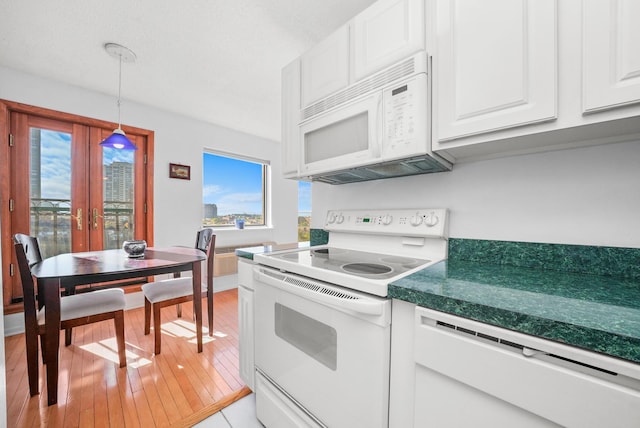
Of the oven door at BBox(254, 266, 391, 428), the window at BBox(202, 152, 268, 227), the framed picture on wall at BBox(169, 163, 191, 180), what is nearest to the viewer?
the oven door at BBox(254, 266, 391, 428)

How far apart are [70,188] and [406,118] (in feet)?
11.2

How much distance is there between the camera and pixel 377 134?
1.17 metres

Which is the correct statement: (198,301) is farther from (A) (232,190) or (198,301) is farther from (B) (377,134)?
(A) (232,190)

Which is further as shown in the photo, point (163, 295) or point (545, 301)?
point (163, 295)

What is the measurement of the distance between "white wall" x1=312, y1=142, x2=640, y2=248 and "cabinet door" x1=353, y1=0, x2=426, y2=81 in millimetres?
630

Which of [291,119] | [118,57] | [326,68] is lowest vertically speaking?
[291,119]

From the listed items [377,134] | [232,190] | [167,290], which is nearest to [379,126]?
[377,134]

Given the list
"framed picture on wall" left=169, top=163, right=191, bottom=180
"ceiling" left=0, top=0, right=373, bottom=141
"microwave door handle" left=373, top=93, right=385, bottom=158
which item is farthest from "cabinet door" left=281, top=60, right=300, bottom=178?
"framed picture on wall" left=169, top=163, right=191, bottom=180

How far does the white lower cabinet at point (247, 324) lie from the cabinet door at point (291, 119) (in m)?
0.69

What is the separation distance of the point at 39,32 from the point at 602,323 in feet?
10.9

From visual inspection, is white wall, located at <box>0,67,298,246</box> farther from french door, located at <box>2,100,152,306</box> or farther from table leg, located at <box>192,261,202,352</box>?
table leg, located at <box>192,261,202,352</box>

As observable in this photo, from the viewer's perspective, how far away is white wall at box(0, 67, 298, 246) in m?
2.47

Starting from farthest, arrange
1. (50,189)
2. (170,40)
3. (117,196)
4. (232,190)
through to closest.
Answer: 1. (232,190)
2. (117,196)
3. (50,189)
4. (170,40)

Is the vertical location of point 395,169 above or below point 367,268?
above
